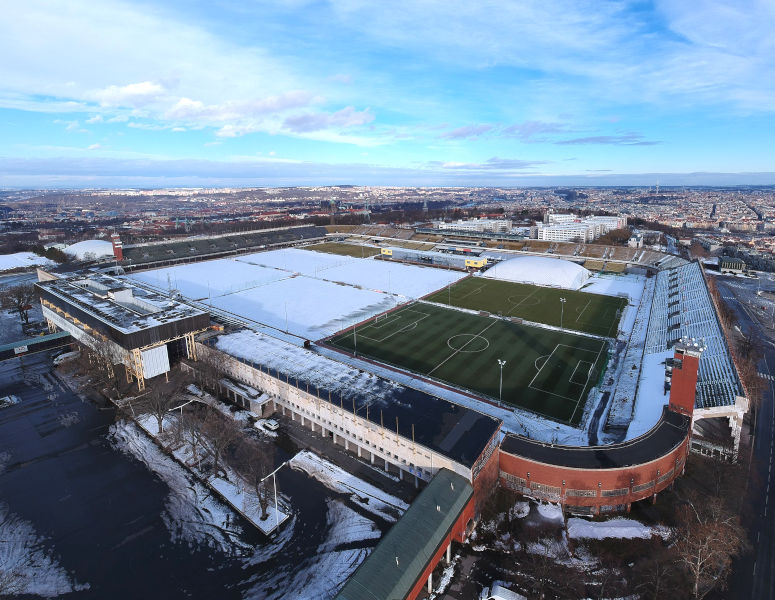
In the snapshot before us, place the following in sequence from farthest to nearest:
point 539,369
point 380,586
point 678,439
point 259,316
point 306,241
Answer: point 306,241 < point 259,316 < point 539,369 < point 678,439 < point 380,586

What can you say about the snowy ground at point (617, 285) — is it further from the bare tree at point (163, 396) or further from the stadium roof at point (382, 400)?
the bare tree at point (163, 396)

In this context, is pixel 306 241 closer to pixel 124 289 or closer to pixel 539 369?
pixel 124 289

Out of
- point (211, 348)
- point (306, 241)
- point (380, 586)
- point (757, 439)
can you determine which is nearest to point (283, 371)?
point (211, 348)

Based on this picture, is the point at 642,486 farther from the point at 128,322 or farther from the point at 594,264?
the point at 594,264

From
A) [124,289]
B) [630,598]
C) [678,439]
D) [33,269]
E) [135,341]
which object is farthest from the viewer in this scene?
[33,269]

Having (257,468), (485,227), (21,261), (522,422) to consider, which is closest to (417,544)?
(257,468)

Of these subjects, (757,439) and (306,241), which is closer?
(757,439)

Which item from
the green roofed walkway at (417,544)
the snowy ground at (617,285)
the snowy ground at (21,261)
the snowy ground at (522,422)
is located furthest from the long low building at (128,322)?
the snowy ground at (617,285)
